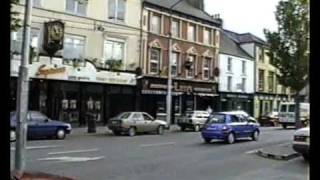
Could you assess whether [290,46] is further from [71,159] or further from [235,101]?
[235,101]

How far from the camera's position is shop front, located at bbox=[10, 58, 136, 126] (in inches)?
1259

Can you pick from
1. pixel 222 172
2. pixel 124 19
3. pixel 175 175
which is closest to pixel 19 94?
pixel 175 175

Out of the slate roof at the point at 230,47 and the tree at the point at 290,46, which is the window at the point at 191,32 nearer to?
the slate roof at the point at 230,47

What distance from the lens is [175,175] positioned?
45.0ft

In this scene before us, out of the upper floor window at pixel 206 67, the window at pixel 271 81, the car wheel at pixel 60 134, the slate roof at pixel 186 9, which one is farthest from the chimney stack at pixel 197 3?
the car wheel at pixel 60 134

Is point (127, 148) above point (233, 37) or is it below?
below

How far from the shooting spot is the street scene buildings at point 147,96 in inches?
614

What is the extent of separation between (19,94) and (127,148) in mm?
10408

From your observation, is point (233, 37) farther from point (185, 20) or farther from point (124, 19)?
point (124, 19)

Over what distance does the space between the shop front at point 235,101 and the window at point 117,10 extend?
49.8 ft

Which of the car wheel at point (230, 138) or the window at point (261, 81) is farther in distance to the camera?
the window at point (261, 81)

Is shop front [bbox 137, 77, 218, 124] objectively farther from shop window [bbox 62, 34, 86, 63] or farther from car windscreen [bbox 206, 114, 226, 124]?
car windscreen [bbox 206, 114, 226, 124]

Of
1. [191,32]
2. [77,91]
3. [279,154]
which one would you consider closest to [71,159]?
[279,154]

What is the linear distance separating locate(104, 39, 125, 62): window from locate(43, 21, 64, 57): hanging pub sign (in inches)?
176
